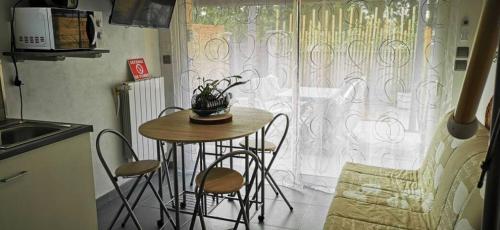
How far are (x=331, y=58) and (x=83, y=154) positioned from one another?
6.84ft

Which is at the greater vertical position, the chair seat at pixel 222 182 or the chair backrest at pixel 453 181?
the chair backrest at pixel 453 181

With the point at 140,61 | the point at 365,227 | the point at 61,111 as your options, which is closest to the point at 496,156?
the point at 365,227

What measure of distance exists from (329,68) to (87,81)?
1.99 meters

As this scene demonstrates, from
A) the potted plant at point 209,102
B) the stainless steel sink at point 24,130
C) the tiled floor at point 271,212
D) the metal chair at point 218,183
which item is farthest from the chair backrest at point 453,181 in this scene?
the stainless steel sink at point 24,130

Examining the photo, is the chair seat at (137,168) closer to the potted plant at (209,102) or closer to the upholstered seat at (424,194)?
the potted plant at (209,102)

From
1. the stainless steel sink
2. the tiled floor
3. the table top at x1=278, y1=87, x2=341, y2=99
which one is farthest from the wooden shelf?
the table top at x1=278, y1=87, x2=341, y2=99

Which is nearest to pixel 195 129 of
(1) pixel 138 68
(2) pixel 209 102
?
(2) pixel 209 102

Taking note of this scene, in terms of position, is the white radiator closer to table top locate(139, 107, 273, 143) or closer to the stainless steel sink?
table top locate(139, 107, 273, 143)

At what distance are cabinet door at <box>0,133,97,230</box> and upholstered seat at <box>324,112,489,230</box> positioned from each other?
1461 millimetres

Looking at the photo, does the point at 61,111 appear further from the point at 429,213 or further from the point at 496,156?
the point at 496,156

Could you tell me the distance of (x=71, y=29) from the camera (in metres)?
2.47

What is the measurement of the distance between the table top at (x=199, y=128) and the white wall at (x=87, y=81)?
703 millimetres

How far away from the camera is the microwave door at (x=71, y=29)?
2361 millimetres

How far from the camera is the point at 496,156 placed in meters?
0.64
